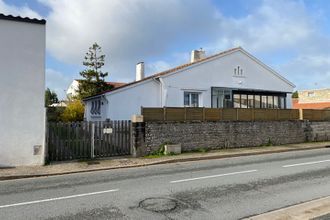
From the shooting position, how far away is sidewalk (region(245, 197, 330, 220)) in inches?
231

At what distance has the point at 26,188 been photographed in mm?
9359

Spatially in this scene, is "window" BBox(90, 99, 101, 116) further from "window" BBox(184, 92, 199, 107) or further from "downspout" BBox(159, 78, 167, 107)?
"window" BBox(184, 92, 199, 107)

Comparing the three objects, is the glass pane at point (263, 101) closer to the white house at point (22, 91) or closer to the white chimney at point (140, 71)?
the white chimney at point (140, 71)

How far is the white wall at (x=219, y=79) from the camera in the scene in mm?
22750

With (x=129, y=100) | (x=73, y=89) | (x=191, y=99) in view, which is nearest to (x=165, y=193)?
(x=129, y=100)

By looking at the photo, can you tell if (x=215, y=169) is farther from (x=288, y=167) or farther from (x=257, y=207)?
(x=257, y=207)

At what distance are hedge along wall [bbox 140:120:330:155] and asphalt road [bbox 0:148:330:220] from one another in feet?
13.9

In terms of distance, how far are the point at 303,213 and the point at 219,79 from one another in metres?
18.9

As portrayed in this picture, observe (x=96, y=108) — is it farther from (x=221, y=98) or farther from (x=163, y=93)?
(x=221, y=98)

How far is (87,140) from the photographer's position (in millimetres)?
14922

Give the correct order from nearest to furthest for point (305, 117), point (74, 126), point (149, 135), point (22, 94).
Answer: point (22, 94)
point (74, 126)
point (149, 135)
point (305, 117)

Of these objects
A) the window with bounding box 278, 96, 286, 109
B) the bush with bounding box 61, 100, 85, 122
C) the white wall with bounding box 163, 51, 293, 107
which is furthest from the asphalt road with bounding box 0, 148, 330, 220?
→ the bush with bounding box 61, 100, 85, 122

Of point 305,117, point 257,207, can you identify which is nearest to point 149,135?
point 257,207

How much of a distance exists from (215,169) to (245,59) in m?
15.9
